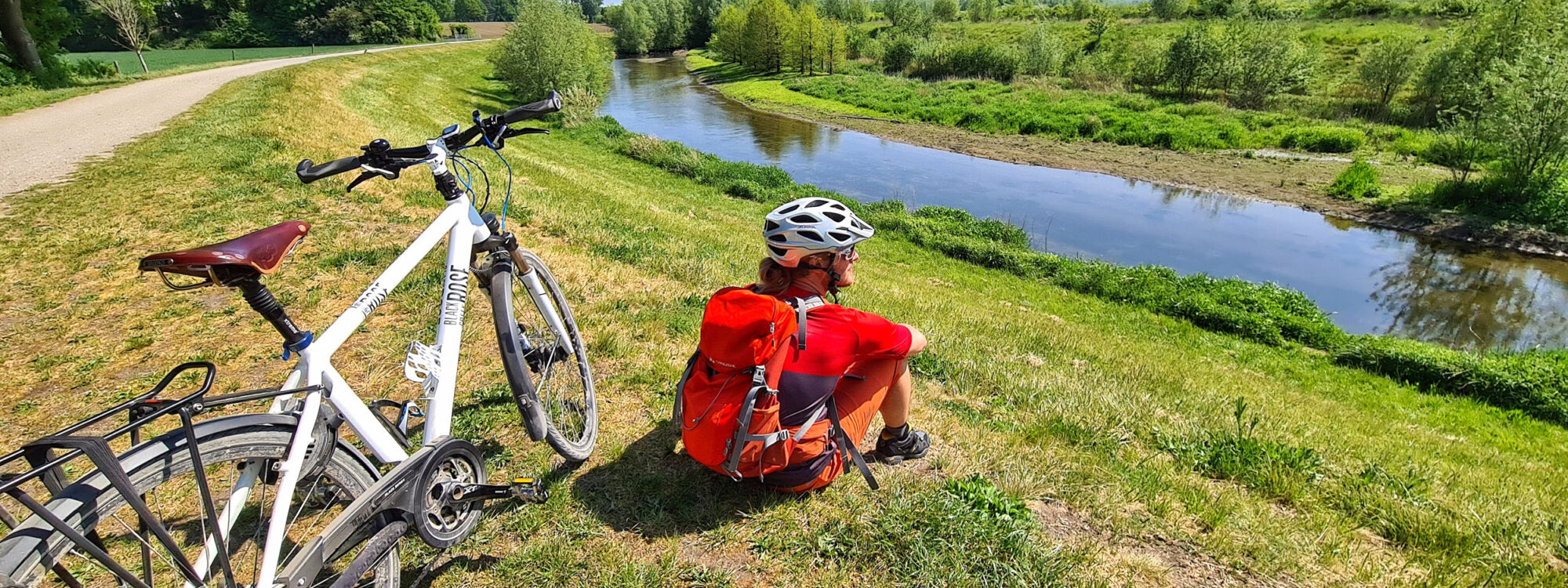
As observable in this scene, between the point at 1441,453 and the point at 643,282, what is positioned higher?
the point at 643,282

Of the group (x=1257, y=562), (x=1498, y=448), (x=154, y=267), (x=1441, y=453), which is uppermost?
(x=154, y=267)

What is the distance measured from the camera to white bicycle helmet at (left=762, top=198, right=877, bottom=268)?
10.8ft

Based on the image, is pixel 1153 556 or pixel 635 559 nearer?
pixel 635 559

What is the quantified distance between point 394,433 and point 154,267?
3.60 ft

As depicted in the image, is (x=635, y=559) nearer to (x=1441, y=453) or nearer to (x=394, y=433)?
(x=394, y=433)

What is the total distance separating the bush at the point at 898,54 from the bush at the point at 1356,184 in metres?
42.9

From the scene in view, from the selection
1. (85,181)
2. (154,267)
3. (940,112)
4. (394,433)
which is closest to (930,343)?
(394,433)

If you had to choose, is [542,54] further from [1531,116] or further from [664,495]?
[1531,116]

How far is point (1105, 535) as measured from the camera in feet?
11.5

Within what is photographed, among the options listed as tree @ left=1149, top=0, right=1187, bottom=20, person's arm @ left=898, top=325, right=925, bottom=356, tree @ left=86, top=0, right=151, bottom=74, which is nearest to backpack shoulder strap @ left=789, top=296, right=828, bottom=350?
person's arm @ left=898, top=325, right=925, bottom=356

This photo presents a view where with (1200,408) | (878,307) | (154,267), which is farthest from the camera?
(878,307)

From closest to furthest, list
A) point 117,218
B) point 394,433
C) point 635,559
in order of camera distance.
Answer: point 394,433
point 635,559
point 117,218

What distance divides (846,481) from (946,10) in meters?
100

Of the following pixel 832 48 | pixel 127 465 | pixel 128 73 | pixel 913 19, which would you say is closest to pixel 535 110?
pixel 127 465
